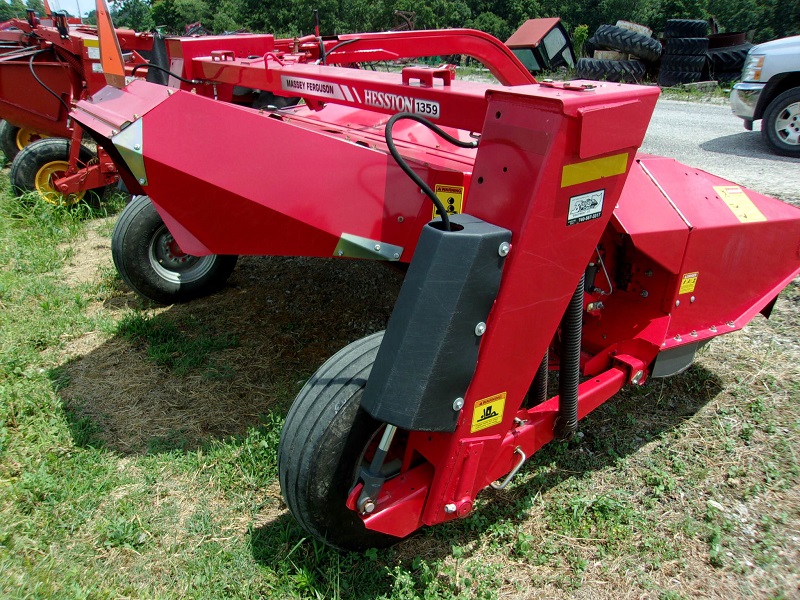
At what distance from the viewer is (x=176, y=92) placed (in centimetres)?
232

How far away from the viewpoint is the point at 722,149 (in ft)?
24.1

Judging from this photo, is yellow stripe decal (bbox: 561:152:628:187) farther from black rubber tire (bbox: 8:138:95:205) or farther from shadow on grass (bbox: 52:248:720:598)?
black rubber tire (bbox: 8:138:95:205)

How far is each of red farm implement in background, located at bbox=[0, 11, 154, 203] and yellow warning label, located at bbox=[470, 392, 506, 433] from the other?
182 inches

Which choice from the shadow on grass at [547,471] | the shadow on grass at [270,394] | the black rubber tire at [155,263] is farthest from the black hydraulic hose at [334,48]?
the shadow on grass at [547,471]

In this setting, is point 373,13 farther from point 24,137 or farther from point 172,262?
point 172,262

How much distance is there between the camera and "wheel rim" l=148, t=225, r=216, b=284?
3.96 metres

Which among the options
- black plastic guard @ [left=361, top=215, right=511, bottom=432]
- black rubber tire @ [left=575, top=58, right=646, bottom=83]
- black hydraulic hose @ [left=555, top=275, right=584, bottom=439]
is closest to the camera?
black plastic guard @ [left=361, top=215, right=511, bottom=432]

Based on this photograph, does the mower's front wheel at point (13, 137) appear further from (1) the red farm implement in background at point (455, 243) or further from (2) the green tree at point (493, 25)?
(2) the green tree at point (493, 25)

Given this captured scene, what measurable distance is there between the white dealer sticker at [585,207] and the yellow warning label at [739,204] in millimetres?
1143

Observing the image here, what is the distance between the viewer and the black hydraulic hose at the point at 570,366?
206 cm

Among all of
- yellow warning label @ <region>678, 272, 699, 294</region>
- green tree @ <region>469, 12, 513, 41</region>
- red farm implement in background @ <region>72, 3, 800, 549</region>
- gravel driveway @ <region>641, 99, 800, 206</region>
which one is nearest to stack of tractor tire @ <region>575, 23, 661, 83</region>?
gravel driveway @ <region>641, 99, 800, 206</region>

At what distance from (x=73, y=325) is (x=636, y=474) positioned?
3317mm

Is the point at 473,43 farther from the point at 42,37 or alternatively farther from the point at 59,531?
the point at 42,37

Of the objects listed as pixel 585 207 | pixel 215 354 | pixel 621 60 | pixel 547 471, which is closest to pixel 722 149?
pixel 547 471
